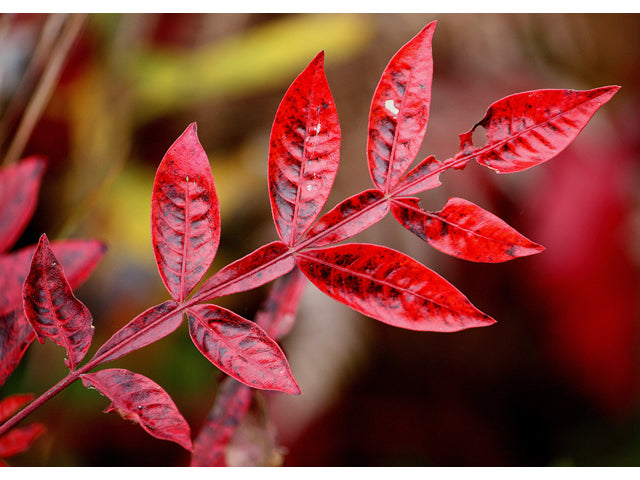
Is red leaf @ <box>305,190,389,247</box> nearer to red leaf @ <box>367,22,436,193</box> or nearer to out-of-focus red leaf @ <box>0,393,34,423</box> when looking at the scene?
red leaf @ <box>367,22,436,193</box>

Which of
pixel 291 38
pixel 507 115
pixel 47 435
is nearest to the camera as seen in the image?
pixel 507 115

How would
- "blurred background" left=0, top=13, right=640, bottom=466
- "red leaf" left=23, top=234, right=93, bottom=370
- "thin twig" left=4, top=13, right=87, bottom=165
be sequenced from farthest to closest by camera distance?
"blurred background" left=0, top=13, right=640, bottom=466, "thin twig" left=4, top=13, right=87, bottom=165, "red leaf" left=23, top=234, right=93, bottom=370

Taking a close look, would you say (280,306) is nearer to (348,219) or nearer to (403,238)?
(348,219)

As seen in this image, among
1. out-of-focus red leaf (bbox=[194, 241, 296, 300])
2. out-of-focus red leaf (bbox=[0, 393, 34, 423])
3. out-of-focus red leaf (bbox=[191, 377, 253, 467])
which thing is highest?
out-of-focus red leaf (bbox=[194, 241, 296, 300])

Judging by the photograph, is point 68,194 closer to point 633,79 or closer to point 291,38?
point 291,38

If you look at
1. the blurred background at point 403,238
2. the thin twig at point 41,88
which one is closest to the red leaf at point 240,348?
the thin twig at point 41,88

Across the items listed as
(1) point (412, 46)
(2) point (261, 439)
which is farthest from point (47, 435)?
(1) point (412, 46)

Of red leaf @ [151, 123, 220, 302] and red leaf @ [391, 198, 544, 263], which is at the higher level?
red leaf @ [391, 198, 544, 263]

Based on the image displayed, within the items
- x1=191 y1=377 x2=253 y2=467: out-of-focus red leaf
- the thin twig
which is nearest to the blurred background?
the thin twig
